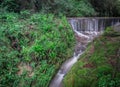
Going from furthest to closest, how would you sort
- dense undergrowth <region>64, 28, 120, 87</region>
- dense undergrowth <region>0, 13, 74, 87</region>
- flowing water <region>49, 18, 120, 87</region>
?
flowing water <region>49, 18, 120, 87</region>
dense undergrowth <region>0, 13, 74, 87</region>
dense undergrowth <region>64, 28, 120, 87</region>

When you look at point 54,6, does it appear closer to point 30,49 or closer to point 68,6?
point 68,6

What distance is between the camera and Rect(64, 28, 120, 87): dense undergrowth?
6007 mm

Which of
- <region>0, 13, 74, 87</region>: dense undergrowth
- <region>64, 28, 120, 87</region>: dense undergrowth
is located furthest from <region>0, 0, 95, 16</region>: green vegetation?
<region>64, 28, 120, 87</region>: dense undergrowth

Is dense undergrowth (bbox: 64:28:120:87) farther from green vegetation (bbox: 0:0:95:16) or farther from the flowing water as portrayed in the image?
green vegetation (bbox: 0:0:95:16)

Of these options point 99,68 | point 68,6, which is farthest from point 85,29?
point 99,68

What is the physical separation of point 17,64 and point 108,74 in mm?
3494

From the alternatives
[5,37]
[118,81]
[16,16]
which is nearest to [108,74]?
[118,81]

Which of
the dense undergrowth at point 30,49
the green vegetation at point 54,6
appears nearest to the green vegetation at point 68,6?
the green vegetation at point 54,6

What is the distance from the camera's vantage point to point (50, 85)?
7.50 m

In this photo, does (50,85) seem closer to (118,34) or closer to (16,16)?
(118,34)

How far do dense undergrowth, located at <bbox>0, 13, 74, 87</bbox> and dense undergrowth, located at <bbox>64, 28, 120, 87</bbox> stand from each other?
1300mm

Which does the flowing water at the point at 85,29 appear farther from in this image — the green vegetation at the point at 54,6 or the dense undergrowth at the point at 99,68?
the dense undergrowth at the point at 99,68

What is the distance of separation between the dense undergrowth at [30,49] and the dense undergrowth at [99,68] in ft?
4.27

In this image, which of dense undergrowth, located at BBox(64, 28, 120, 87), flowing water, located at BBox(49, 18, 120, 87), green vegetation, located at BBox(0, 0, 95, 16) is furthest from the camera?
green vegetation, located at BBox(0, 0, 95, 16)
